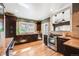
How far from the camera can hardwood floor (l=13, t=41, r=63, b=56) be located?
1964mm

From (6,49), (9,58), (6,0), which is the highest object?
(6,0)

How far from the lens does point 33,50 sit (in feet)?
6.54

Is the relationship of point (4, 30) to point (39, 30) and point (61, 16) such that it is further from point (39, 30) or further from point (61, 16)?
point (61, 16)

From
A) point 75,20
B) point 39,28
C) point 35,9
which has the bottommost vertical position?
point 39,28

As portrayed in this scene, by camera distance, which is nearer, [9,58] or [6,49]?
[6,49]

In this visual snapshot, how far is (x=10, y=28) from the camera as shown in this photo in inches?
76.9

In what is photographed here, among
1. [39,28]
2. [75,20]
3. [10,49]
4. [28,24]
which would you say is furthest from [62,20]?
[10,49]

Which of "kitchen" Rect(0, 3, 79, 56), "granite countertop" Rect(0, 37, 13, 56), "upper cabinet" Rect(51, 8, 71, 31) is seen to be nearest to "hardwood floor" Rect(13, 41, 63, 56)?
"kitchen" Rect(0, 3, 79, 56)

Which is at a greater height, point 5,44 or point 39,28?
point 39,28

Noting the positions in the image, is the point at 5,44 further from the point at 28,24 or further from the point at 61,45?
the point at 61,45

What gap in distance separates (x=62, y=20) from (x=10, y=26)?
92 centimetres

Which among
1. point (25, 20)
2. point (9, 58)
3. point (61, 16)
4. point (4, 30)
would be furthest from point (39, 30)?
point (9, 58)

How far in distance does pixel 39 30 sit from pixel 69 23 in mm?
540

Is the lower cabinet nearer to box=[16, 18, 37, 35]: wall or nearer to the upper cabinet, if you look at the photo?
box=[16, 18, 37, 35]: wall
